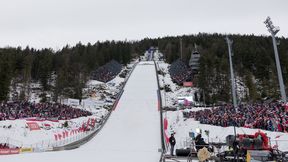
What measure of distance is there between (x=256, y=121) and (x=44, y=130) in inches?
884

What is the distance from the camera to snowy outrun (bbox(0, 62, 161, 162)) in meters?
17.4

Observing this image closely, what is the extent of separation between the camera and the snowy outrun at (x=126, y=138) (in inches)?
685

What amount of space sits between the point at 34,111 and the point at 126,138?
52.1 ft

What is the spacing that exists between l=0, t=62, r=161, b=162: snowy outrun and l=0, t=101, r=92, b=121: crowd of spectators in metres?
6.50

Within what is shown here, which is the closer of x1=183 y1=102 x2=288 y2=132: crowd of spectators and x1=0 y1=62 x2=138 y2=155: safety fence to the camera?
x1=0 y1=62 x2=138 y2=155: safety fence

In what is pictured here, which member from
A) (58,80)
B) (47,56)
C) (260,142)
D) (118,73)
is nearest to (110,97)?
(58,80)

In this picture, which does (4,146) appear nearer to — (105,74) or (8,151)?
(8,151)

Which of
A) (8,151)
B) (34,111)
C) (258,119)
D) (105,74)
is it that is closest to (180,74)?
(105,74)

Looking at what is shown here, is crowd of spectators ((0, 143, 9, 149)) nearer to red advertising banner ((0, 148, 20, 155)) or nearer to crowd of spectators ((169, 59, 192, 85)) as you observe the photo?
red advertising banner ((0, 148, 20, 155))

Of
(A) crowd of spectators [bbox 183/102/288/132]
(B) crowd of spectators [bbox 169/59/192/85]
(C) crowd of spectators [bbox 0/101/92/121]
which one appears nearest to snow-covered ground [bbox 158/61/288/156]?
(A) crowd of spectators [bbox 183/102/288/132]

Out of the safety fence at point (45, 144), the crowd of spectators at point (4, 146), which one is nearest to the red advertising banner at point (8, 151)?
the safety fence at point (45, 144)

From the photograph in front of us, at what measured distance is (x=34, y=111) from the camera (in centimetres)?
3694

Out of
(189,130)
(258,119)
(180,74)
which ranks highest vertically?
(180,74)

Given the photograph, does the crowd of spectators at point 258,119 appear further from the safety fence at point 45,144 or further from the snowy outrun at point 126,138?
the safety fence at point 45,144
